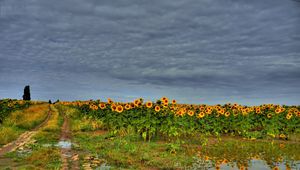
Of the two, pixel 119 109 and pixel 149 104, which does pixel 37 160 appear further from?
pixel 119 109

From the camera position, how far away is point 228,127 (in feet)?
63.6

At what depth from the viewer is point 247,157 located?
39.1 feet

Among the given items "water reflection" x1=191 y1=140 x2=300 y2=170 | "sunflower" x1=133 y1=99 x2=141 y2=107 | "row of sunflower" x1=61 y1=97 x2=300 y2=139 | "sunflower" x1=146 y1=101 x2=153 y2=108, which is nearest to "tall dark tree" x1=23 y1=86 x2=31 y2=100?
"row of sunflower" x1=61 y1=97 x2=300 y2=139

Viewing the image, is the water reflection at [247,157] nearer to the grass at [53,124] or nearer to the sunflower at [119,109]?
the sunflower at [119,109]

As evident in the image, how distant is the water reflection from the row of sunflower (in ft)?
8.59

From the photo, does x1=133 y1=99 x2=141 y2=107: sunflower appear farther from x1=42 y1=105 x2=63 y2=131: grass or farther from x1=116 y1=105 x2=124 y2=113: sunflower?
x1=42 y1=105 x2=63 y2=131: grass

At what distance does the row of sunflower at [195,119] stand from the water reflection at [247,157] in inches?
103

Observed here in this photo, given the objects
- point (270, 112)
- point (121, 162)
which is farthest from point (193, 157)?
point (270, 112)

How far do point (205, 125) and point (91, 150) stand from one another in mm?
7247

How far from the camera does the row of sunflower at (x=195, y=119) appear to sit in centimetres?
1631

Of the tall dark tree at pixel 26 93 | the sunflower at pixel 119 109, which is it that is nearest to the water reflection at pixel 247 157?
the sunflower at pixel 119 109

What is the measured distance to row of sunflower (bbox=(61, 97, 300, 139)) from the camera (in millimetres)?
16312

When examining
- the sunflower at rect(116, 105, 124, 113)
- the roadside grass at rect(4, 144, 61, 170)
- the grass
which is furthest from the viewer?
the grass

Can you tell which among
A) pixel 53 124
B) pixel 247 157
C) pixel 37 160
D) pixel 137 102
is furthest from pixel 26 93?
pixel 247 157
